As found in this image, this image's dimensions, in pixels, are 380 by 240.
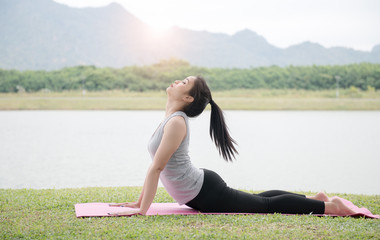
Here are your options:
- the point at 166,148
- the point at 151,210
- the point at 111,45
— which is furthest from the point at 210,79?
the point at 111,45

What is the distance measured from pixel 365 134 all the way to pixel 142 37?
237 ft

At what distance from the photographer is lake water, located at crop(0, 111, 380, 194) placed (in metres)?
6.08

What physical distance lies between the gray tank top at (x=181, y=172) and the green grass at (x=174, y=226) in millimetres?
173

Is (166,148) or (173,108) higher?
(173,108)

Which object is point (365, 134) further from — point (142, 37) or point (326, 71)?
point (142, 37)

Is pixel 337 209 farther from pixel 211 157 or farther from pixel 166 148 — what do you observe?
pixel 211 157

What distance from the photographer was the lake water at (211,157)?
20.0ft

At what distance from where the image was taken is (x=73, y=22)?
75.8 metres

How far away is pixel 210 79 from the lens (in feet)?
110

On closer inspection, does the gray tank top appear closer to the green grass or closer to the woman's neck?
the woman's neck

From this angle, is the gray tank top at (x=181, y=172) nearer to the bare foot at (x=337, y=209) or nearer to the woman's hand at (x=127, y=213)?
the woman's hand at (x=127, y=213)

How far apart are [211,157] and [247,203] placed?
5.01 metres

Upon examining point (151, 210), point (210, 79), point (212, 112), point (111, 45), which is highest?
point (111, 45)

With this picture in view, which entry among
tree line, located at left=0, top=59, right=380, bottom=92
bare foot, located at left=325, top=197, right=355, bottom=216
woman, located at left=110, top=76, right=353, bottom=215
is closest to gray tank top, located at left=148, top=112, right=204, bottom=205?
woman, located at left=110, top=76, right=353, bottom=215
